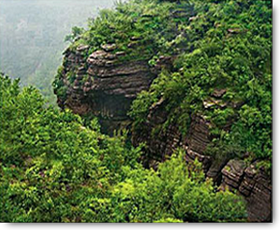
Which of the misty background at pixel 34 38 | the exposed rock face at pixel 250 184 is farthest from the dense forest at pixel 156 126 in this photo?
the misty background at pixel 34 38

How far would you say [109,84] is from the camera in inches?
322

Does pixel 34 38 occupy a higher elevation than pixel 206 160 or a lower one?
higher

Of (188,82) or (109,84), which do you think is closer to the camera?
(188,82)

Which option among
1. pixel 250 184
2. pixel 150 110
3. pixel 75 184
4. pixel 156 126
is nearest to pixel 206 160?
pixel 250 184

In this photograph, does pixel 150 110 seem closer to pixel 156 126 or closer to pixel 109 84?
pixel 156 126

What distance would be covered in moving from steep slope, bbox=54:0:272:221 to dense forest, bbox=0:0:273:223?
0.08ft

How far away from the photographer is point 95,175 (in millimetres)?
4441

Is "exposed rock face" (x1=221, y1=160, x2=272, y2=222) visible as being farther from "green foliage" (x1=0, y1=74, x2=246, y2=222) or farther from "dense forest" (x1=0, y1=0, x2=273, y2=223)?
"green foliage" (x1=0, y1=74, x2=246, y2=222)

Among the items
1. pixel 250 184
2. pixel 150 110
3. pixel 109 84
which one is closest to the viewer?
pixel 250 184

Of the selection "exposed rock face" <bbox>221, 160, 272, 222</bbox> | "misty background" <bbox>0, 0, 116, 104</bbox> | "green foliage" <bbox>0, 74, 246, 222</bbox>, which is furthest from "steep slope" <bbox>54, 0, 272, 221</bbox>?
"misty background" <bbox>0, 0, 116, 104</bbox>

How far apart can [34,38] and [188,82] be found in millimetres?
17379

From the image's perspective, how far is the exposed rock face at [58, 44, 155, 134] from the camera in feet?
26.6
